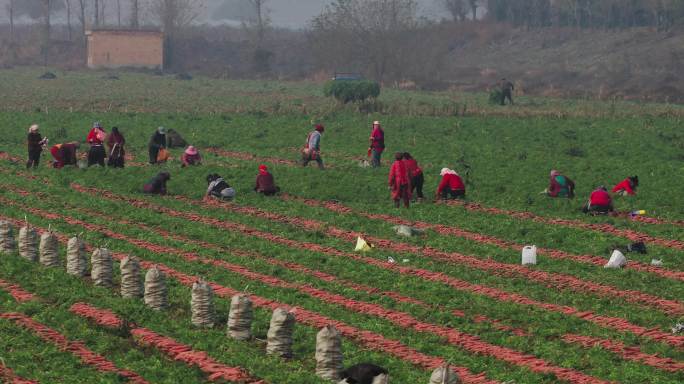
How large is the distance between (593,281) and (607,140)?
884 inches

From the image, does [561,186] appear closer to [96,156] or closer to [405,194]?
[405,194]

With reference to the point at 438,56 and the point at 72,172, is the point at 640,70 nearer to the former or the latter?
the point at 438,56

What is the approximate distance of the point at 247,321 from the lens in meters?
15.8

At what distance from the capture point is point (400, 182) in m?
27.7

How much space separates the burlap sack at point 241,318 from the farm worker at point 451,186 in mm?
13732

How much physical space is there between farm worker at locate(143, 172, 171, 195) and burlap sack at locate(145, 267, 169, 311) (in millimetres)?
12389

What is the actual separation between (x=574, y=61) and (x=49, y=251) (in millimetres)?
85541

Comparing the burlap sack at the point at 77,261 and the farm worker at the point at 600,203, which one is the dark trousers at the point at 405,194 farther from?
the burlap sack at the point at 77,261

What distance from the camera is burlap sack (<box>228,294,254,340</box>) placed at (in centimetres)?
1575

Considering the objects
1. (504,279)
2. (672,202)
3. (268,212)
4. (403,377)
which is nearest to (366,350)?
(403,377)

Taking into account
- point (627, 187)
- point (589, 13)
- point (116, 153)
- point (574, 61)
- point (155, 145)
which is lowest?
point (627, 187)

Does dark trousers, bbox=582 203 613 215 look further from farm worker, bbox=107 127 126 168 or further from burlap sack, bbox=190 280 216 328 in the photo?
farm worker, bbox=107 127 126 168

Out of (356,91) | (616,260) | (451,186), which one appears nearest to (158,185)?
(451,186)

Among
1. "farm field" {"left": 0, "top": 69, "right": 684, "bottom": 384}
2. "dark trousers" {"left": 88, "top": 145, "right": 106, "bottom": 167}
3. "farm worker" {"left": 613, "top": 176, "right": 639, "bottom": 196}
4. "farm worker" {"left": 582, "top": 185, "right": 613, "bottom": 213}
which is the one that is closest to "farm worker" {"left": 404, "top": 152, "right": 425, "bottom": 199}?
"farm field" {"left": 0, "top": 69, "right": 684, "bottom": 384}
